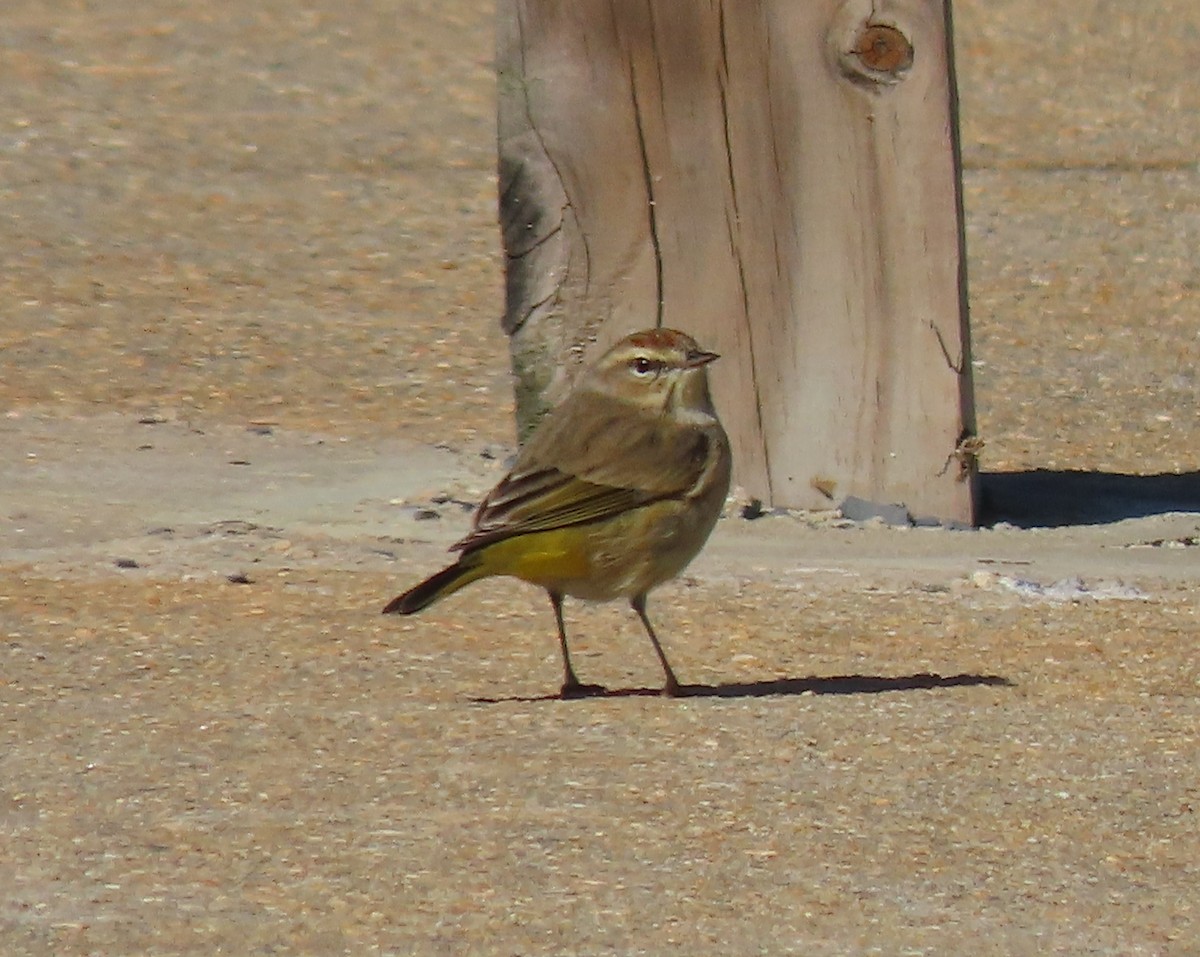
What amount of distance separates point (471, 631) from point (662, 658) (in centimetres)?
77

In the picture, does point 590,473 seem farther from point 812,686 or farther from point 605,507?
point 812,686

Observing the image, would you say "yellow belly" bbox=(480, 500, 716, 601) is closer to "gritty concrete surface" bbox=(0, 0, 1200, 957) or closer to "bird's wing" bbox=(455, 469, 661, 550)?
"bird's wing" bbox=(455, 469, 661, 550)

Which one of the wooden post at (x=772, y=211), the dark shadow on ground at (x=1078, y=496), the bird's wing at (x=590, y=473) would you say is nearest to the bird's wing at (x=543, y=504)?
the bird's wing at (x=590, y=473)

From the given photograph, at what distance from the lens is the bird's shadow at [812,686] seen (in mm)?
6281

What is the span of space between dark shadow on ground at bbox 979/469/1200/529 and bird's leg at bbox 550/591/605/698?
2.23 m

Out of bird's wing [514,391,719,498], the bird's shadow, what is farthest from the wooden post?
the bird's shadow

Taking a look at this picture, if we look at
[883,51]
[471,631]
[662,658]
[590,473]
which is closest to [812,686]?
[662,658]

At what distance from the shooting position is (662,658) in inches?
246

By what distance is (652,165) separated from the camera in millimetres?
8047

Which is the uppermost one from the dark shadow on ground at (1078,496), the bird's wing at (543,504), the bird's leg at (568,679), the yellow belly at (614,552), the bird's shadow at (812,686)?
the bird's wing at (543,504)

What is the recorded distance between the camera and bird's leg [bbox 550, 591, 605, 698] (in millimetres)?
6258

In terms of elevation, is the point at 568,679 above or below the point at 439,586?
below

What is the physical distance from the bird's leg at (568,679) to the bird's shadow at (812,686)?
11 mm

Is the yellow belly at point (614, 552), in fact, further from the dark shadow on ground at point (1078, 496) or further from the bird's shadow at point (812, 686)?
the dark shadow on ground at point (1078, 496)
